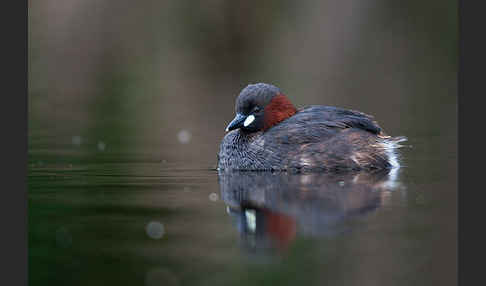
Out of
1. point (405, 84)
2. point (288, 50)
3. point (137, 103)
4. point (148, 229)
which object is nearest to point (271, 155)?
point (148, 229)

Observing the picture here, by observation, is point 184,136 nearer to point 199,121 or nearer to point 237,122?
point 199,121

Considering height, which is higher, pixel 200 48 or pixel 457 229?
pixel 200 48

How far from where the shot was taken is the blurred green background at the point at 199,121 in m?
5.54

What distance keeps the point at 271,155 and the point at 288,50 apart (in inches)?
514

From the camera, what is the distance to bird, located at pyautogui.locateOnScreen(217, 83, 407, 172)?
9508 mm

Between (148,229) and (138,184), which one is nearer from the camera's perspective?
(148,229)

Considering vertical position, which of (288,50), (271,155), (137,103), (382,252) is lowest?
(382,252)

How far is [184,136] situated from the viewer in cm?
1300

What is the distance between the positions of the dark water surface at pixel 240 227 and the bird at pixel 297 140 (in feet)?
1.11

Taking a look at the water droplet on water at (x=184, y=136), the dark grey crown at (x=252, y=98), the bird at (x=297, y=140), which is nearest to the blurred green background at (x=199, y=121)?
the water droplet on water at (x=184, y=136)

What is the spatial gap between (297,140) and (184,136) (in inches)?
149

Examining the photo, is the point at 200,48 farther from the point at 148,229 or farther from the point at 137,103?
the point at 148,229

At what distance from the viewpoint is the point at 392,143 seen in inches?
387

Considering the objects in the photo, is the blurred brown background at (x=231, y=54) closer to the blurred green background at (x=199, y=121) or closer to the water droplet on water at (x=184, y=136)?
the blurred green background at (x=199, y=121)
